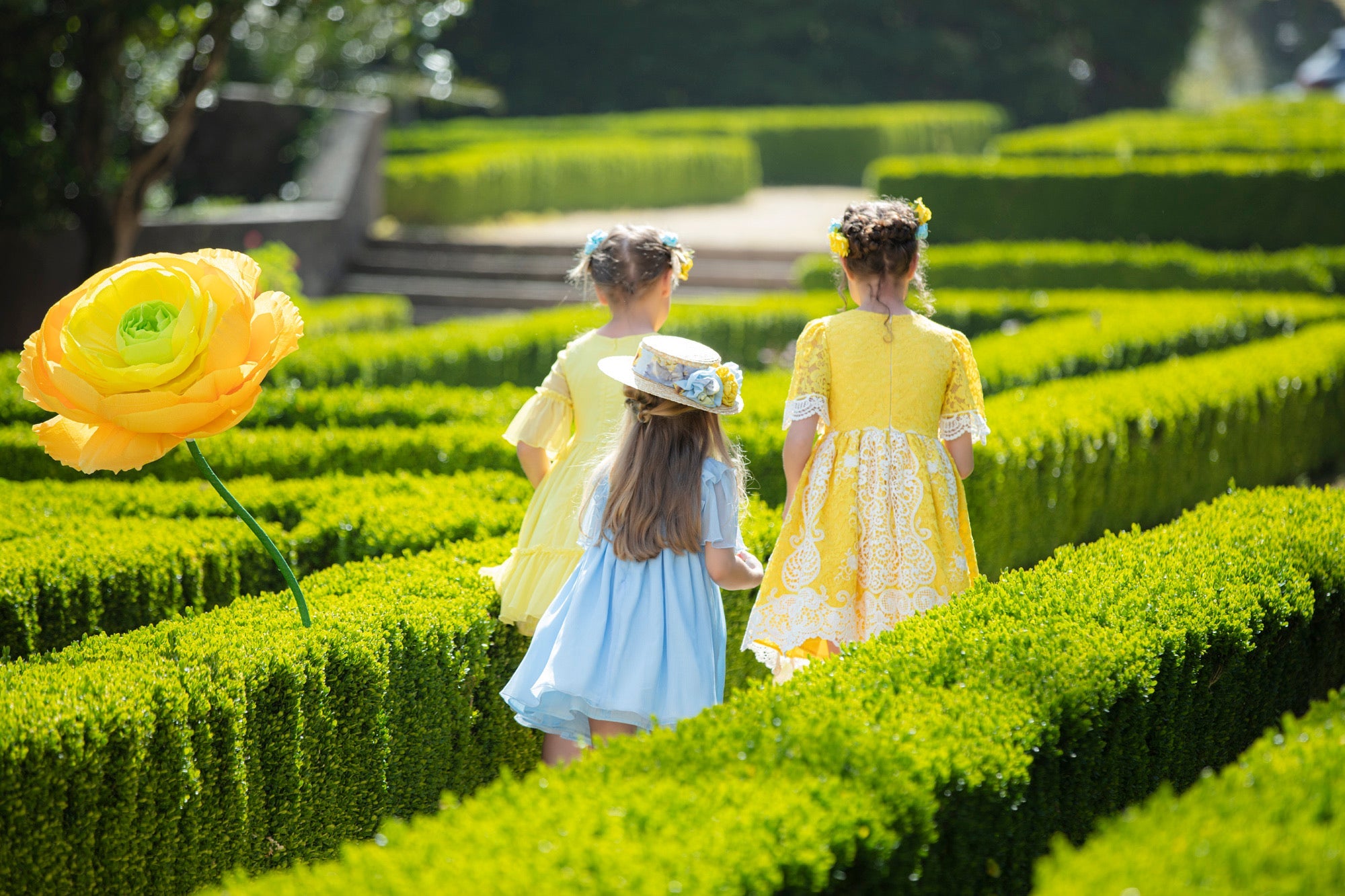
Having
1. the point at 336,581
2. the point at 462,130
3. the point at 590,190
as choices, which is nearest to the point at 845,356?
the point at 336,581

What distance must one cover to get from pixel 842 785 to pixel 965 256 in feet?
35.9

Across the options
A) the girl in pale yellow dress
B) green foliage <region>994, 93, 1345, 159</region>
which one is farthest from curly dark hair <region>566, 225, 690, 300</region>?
green foliage <region>994, 93, 1345, 159</region>

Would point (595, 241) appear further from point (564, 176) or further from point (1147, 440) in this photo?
point (564, 176)

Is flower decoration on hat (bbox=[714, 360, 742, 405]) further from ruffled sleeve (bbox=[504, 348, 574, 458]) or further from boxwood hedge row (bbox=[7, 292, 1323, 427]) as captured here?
boxwood hedge row (bbox=[7, 292, 1323, 427])

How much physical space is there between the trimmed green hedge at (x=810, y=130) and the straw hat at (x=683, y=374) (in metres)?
22.5

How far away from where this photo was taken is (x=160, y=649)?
3340 mm

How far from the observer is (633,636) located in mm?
3316

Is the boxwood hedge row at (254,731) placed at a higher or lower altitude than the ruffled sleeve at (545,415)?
lower

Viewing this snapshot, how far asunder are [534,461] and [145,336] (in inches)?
52.5

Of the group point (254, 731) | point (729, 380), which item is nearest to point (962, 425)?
point (729, 380)

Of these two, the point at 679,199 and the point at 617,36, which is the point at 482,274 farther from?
the point at 617,36

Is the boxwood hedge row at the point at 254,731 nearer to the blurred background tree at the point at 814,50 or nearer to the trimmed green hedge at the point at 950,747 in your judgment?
the trimmed green hedge at the point at 950,747

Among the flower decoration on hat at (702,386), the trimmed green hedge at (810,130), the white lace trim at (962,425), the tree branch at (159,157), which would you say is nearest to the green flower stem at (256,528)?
the flower decoration on hat at (702,386)

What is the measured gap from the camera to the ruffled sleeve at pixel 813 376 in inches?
152
